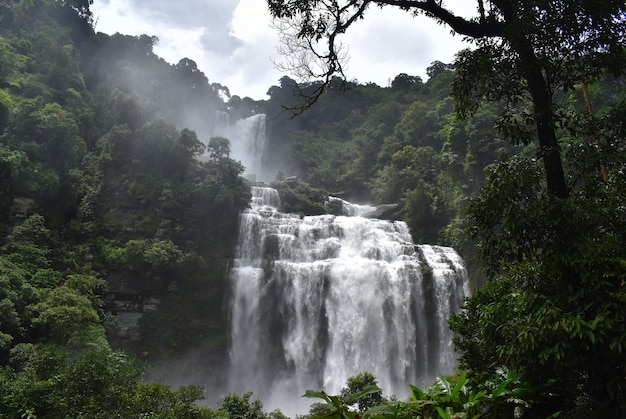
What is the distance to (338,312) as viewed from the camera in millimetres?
19062

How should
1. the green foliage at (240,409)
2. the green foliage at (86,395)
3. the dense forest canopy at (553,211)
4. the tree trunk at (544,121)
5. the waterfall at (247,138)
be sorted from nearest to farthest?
the dense forest canopy at (553,211)
the tree trunk at (544,121)
the green foliage at (86,395)
the green foliage at (240,409)
the waterfall at (247,138)

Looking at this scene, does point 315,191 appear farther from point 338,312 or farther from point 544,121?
point 544,121

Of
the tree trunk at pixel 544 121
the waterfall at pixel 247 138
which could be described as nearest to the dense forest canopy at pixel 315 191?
the tree trunk at pixel 544 121

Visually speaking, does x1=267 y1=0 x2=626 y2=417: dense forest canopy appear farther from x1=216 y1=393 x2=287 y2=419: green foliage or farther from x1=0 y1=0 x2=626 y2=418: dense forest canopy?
x1=216 y1=393 x2=287 y2=419: green foliage

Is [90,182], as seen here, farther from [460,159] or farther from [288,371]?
[460,159]

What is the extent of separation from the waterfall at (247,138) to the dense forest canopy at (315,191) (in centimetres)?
111

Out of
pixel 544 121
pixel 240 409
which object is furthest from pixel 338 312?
pixel 544 121

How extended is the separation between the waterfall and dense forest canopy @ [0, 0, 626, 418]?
1.11 metres

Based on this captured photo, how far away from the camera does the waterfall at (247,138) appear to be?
43156 mm

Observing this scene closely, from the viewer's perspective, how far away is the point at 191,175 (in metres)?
23.6

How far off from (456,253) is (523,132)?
17.8 meters

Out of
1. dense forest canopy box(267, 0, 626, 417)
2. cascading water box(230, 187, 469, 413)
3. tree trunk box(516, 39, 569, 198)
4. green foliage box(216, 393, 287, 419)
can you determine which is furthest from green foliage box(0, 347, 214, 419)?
cascading water box(230, 187, 469, 413)

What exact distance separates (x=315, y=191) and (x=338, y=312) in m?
11.1

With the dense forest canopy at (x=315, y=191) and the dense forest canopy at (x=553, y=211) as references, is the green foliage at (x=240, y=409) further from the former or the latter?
the dense forest canopy at (x=553, y=211)
